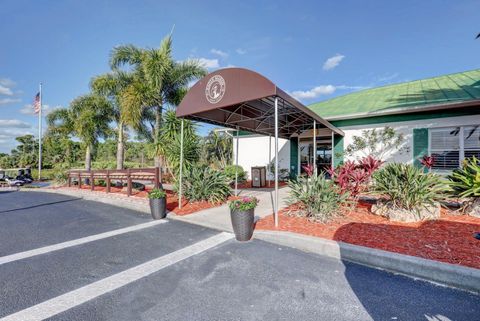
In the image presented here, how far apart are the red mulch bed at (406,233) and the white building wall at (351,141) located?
441 cm

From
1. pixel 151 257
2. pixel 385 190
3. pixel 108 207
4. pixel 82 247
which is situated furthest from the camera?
pixel 108 207

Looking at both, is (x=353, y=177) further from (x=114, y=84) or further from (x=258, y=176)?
(x=114, y=84)

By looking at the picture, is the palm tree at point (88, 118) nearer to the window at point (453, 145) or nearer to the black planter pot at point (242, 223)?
the black planter pot at point (242, 223)

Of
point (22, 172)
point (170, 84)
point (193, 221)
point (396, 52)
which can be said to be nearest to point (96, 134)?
point (170, 84)

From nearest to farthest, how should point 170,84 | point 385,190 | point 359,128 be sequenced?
point 385,190 → point 359,128 → point 170,84

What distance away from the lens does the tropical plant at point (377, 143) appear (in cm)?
926

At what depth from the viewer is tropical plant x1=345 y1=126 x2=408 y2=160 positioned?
9258 mm

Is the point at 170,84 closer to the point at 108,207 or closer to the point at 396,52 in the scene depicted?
the point at 108,207

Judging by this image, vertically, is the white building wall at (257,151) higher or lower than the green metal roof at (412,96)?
lower

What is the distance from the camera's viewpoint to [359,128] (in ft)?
33.1

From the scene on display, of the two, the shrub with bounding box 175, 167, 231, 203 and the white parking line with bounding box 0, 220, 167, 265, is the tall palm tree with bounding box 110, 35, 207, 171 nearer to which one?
the shrub with bounding box 175, 167, 231, 203

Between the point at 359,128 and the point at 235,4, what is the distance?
803 centimetres

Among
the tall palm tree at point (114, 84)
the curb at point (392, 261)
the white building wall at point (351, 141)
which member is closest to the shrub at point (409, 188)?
the curb at point (392, 261)

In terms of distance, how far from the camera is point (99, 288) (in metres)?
2.62
